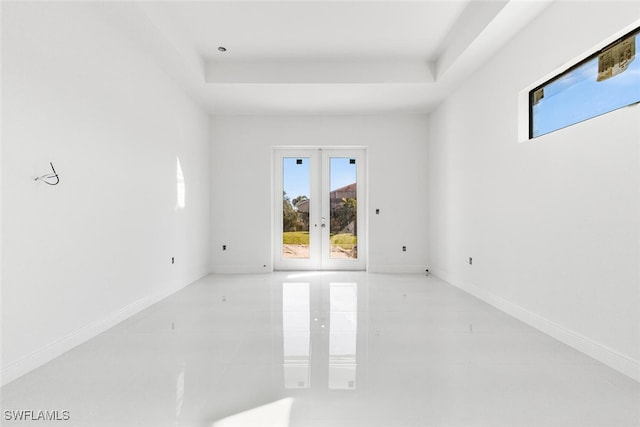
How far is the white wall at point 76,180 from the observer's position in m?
2.08

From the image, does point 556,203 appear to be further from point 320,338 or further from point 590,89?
point 320,338

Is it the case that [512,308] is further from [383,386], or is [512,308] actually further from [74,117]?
[74,117]

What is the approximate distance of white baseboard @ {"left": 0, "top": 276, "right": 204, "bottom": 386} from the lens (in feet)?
6.63

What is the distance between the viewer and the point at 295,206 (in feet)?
20.4

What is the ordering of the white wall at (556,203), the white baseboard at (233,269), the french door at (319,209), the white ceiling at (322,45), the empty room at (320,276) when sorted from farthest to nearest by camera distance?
the french door at (319,209), the white baseboard at (233,269), the white ceiling at (322,45), the white wall at (556,203), the empty room at (320,276)

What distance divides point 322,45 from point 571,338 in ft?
12.3

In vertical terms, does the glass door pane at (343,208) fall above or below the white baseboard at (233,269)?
above

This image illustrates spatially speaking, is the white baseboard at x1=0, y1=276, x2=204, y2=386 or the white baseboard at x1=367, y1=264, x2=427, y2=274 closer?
the white baseboard at x1=0, y1=276, x2=204, y2=386

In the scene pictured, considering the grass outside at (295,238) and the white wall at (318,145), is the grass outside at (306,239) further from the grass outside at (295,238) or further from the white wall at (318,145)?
the white wall at (318,145)

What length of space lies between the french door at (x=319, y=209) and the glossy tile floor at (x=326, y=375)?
2.79m

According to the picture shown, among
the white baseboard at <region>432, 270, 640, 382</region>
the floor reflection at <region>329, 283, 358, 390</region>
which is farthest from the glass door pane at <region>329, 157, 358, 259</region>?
the white baseboard at <region>432, 270, 640, 382</region>

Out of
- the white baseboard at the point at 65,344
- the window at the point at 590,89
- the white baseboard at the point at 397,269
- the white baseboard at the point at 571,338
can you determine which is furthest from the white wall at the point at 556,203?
the white baseboard at the point at 65,344

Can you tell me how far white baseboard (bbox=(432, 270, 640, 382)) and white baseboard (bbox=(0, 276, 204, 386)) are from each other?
3.69 metres

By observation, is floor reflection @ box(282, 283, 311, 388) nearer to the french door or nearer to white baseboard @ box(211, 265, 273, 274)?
white baseboard @ box(211, 265, 273, 274)
